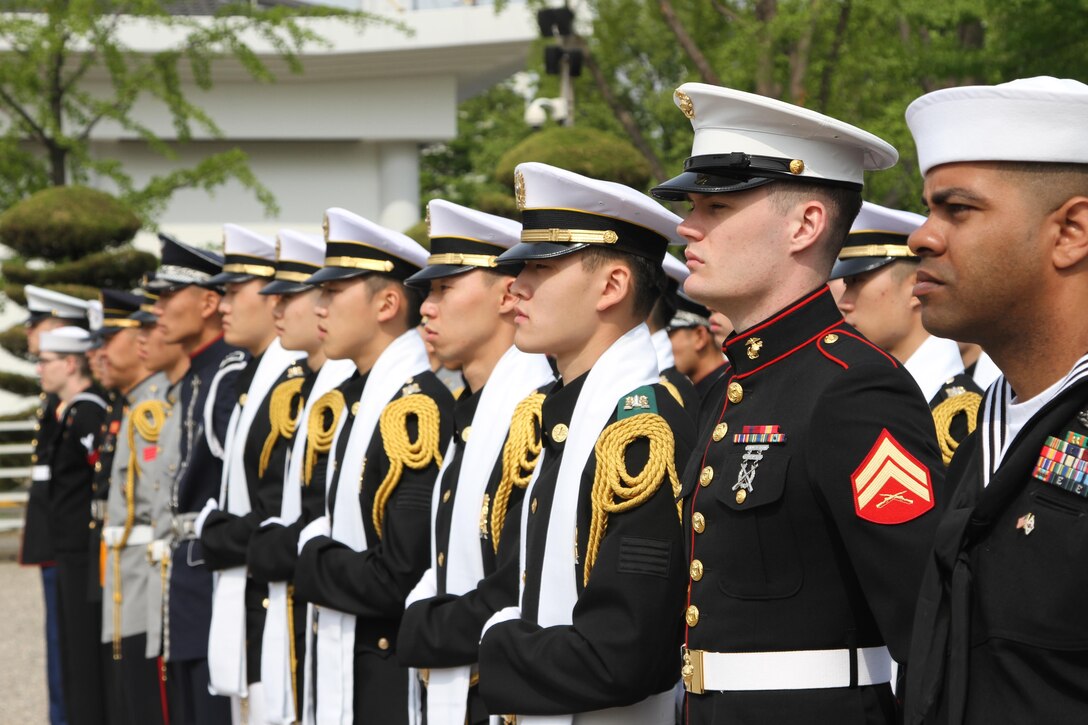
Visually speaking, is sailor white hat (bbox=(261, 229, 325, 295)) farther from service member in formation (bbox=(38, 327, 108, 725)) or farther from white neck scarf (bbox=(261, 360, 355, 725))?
service member in formation (bbox=(38, 327, 108, 725))

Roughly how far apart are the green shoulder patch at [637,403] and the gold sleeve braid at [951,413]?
1513 millimetres

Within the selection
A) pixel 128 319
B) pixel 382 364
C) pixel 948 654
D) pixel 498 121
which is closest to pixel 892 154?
pixel 948 654

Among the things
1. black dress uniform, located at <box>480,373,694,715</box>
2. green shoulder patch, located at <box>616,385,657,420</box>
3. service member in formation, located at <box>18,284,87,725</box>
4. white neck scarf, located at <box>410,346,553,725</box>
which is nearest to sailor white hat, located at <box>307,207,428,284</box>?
white neck scarf, located at <box>410,346,553,725</box>

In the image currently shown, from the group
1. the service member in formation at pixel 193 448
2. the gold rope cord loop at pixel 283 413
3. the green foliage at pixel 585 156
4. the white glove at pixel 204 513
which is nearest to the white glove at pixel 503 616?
the gold rope cord loop at pixel 283 413

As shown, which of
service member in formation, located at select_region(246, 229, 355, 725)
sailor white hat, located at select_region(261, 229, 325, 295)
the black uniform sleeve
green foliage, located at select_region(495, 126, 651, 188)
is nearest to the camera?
the black uniform sleeve

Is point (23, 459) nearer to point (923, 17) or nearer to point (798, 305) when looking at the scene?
point (923, 17)

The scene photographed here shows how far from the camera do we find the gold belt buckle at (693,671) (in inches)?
110

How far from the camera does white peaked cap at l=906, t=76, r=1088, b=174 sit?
2.25 m

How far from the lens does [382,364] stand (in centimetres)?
517

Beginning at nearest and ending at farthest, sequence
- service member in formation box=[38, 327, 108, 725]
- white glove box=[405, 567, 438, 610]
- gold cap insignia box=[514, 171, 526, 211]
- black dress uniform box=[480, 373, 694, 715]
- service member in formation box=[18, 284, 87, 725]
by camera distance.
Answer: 1. black dress uniform box=[480, 373, 694, 715]
2. gold cap insignia box=[514, 171, 526, 211]
3. white glove box=[405, 567, 438, 610]
4. service member in formation box=[38, 327, 108, 725]
5. service member in formation box=[18, 284, 87, 725]

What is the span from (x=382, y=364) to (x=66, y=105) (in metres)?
14.3

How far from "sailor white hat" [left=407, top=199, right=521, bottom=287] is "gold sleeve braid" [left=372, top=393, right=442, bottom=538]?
44 centimetres

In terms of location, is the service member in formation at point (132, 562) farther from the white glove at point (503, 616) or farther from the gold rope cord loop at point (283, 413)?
the white glove at point (503, 616)

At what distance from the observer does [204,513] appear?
6082 millimetres
